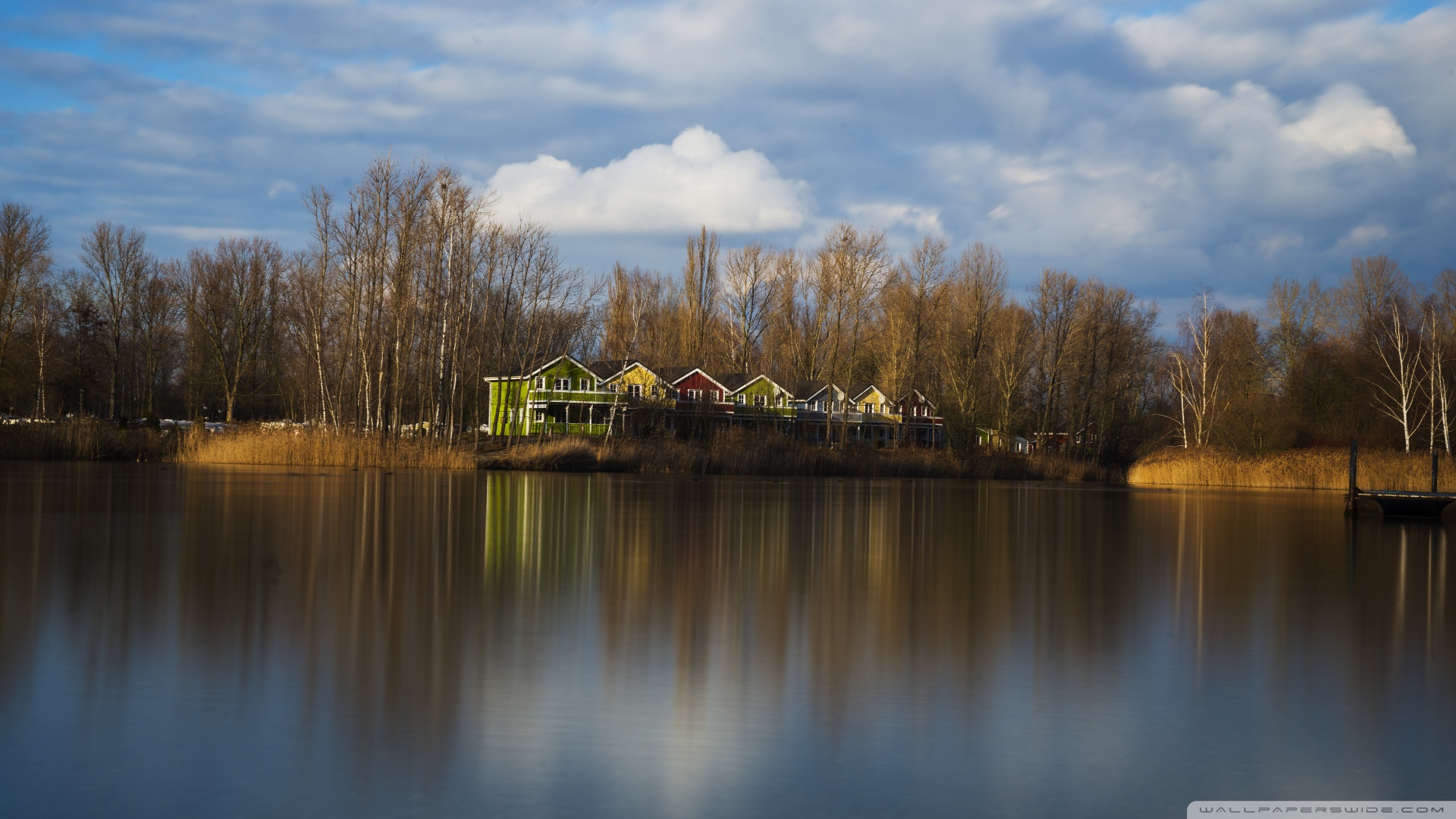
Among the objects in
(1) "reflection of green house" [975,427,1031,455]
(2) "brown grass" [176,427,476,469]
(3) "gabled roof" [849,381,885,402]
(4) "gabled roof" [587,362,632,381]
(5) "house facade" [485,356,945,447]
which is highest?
(4) "gabled roof" [587,362,632,381]

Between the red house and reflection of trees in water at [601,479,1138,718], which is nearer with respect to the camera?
reflection of trees in water at [601,479,1138,718]

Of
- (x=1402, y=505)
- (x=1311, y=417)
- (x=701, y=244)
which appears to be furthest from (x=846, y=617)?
(x=701, y=244)

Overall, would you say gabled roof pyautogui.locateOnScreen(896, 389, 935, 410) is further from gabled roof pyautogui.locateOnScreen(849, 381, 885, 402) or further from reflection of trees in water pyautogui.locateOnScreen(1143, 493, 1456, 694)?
reflection of trees in water pyautogui.locateOnScreen(1143, 493, 1456, 694)

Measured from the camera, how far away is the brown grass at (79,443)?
111 ft

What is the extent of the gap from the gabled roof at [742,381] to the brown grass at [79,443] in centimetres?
4066

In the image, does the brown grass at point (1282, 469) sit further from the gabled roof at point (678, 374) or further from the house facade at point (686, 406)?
the gabled roof at point (678, 374)

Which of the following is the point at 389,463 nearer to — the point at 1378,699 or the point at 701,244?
the point at 1378,699

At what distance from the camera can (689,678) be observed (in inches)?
206

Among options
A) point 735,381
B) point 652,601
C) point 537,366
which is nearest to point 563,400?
point 537,366

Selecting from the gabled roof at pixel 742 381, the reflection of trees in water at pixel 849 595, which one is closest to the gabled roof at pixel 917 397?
the gabled roof at pixel 742 381

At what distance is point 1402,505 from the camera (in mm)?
22625

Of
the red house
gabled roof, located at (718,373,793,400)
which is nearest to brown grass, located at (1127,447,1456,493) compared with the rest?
the red house

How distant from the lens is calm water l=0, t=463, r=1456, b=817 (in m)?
3.67

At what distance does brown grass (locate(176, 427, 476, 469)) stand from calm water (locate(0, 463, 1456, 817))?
20.9m
